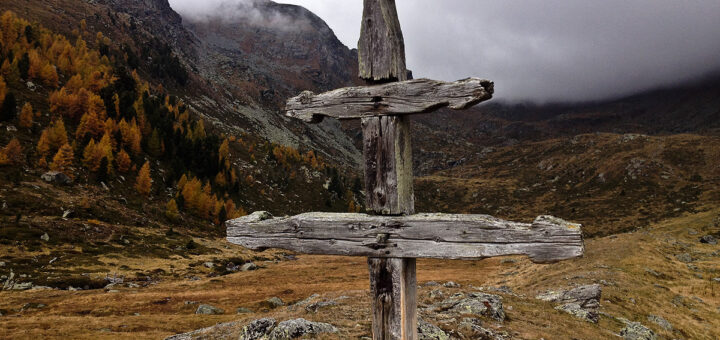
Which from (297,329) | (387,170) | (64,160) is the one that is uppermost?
(387,170)

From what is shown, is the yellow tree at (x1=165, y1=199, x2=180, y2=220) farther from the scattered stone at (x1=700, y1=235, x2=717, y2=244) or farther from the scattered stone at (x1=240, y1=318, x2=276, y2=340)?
the scattered stone at (x1=700, y1=235, x2=717, y2=244)

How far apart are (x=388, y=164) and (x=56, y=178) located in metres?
74.1

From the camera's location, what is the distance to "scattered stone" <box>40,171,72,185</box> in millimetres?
56341

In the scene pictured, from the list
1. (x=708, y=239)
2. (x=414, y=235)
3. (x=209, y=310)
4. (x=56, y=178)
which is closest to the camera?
(x=414, y=235)

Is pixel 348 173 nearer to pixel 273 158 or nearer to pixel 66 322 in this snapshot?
pixel 273 158

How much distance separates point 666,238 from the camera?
134 ft

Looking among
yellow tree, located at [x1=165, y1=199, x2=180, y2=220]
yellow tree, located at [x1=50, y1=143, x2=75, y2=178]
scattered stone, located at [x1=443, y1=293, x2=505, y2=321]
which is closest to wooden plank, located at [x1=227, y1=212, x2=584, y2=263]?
scattered stone, located at [x1=443, y1=293, x2=505, y2=321]

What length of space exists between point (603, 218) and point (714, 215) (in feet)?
108

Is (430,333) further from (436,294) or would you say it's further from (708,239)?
(708,239)

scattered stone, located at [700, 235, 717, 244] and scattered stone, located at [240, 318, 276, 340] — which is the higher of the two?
scattered stone, located at [240, 318, 276, 340]

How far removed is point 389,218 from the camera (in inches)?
174

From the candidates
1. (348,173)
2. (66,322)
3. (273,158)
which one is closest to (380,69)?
(66,322)

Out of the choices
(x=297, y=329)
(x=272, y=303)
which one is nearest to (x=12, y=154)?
(x=272, y=303)

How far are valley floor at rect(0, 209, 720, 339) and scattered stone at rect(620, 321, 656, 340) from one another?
1.26ft
